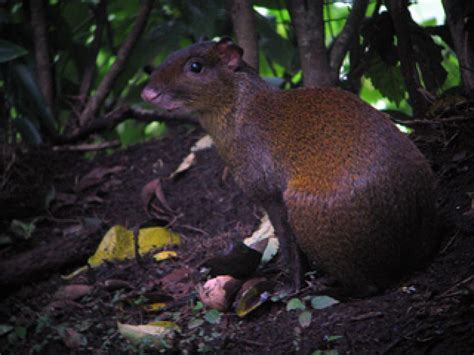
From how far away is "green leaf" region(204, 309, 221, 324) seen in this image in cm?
396

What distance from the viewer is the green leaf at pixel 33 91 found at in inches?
243

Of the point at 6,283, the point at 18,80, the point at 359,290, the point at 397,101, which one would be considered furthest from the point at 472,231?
the point at 18,80

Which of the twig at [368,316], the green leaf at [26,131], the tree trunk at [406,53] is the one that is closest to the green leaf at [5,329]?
the twig at [368,316]

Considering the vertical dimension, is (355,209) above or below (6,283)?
above

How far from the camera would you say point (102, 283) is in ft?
15.7

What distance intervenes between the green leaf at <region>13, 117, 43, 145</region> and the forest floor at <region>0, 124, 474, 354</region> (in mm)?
141

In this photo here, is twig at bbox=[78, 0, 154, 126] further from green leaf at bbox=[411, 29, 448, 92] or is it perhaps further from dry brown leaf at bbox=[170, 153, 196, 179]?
green leaf at bbox=[411, 29, 448, 92]

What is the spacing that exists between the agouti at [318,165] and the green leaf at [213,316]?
1.51 ft

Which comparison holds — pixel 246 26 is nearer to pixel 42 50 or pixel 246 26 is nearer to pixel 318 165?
pixel 318 165

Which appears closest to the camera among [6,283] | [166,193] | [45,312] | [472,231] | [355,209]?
[355,209]

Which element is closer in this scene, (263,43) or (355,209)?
(355,209)

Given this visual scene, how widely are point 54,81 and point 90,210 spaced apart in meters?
1.31

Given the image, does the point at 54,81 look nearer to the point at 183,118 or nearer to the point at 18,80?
the point at 18,80

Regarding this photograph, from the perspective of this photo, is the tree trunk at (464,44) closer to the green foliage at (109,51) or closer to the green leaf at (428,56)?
the green leaf at (428,56)
